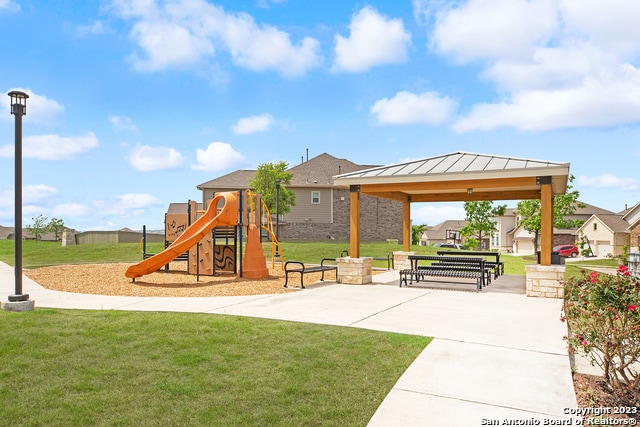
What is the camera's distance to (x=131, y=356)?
571cm

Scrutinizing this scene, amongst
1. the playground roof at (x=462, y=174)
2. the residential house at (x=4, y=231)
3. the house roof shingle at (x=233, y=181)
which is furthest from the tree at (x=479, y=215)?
the residential house at (x=4, y=231)

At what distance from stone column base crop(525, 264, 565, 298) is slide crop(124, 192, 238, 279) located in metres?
8.59

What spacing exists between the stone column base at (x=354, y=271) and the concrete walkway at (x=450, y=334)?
0.42m

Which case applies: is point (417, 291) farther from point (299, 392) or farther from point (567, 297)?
point (299, 392)

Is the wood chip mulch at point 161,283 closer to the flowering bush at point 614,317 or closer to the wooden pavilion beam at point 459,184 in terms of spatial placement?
the wooden pavilion beam at point 459,184

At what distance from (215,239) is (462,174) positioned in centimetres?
811

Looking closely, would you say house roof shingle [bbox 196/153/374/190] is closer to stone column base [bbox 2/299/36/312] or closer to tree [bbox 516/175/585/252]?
tree [bbox 516/175/585/252]

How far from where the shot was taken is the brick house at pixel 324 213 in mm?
43062

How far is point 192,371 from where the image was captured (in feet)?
17.3

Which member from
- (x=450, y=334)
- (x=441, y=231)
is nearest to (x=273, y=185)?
(x=450, y=334)

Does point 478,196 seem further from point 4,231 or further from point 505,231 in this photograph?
point 4,231

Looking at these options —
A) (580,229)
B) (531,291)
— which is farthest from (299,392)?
(580,229)

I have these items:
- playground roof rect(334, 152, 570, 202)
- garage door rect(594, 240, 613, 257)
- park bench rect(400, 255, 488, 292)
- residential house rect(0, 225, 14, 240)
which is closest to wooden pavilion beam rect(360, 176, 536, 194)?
playground roof rect(334, 152, 570, 202)

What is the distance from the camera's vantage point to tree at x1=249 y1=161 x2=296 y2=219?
40188 mm
